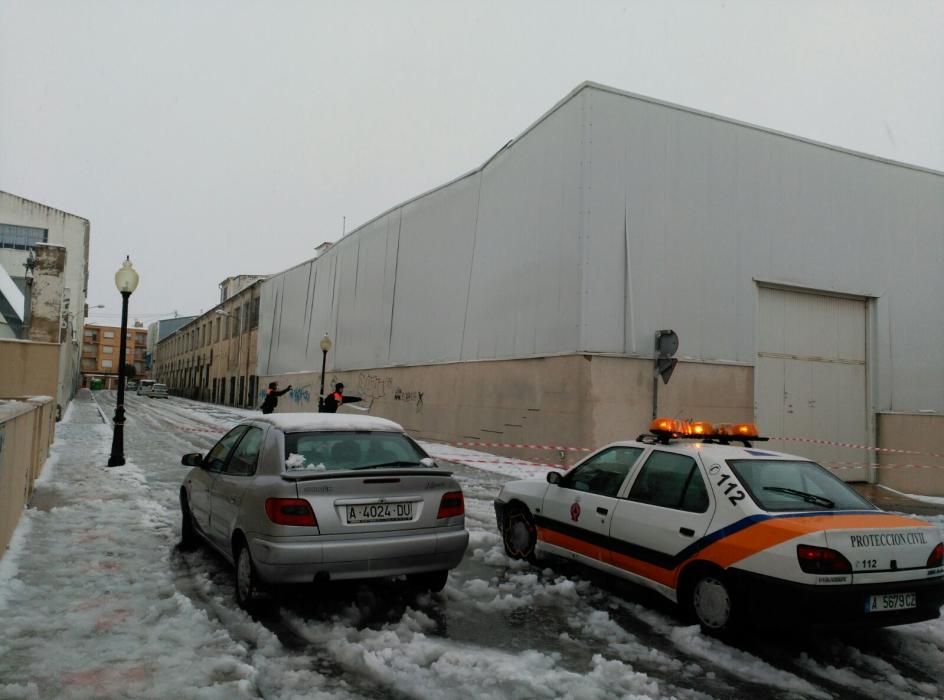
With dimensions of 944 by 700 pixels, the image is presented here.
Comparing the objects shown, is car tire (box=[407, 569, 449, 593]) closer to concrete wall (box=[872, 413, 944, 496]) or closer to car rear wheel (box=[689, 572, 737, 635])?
car rear wheel (box=[689, 572, 737, 635])

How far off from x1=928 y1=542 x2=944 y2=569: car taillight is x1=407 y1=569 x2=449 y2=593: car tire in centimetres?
352

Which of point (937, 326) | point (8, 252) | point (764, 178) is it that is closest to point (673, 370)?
point (764, 178)

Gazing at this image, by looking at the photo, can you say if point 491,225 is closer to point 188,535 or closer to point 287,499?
point 188,535

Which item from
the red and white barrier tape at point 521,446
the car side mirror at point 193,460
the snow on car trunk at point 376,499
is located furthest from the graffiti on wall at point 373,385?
the snow on car trunk at point 376,499

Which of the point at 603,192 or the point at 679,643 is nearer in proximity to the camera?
the point at 679,643

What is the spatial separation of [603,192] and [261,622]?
43.1ft

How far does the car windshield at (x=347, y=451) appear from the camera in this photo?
5168 mm

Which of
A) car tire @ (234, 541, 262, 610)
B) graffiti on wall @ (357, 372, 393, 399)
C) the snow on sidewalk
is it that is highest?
graffiti on wall @ (357, 372, 393, 399)

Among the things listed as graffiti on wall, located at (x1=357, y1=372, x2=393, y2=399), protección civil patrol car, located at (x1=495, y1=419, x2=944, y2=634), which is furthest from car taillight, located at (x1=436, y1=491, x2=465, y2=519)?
graffiti on wall, located at (x1=357, y1=372, x2=393, y2=399)

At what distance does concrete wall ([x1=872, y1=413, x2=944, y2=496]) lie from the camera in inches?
679

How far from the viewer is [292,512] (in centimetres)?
474

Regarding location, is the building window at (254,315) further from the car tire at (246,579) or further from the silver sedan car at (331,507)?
the car tire at (246,579)

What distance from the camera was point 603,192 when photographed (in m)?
15.7

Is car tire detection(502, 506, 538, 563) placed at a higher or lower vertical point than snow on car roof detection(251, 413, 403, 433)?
lower
